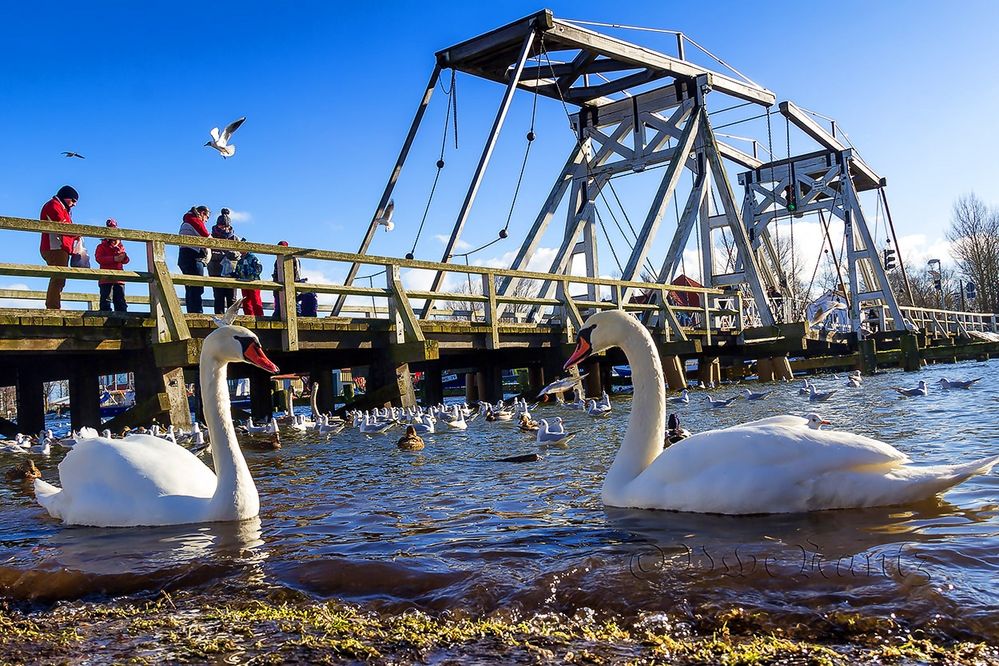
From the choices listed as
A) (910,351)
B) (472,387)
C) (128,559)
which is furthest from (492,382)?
(128,559)

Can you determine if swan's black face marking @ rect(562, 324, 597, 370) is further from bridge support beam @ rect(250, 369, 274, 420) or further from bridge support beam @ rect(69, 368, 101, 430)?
bridge support beam @ rect(250, 369, 274, 420)

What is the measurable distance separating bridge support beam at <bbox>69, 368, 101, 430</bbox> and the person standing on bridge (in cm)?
169

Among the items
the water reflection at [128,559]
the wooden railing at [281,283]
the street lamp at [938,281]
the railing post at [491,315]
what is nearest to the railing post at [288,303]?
the wooden railing at [281,283]

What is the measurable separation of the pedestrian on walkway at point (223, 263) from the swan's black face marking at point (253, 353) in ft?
22.7

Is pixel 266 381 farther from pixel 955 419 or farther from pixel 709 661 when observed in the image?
pixel 709 661

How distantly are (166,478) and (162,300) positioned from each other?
4.74 m

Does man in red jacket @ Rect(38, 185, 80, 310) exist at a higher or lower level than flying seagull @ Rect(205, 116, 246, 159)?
lower

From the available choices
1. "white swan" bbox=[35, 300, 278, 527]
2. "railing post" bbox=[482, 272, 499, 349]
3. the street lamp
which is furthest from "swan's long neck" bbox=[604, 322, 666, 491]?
the street lamp

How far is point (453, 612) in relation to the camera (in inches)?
113

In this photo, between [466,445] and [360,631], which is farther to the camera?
[466,445]

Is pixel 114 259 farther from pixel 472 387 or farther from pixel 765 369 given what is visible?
pixel 765 369

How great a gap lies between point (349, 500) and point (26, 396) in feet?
33.8

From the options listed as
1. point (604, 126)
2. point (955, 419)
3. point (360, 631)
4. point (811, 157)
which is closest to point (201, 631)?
point (360, 631)

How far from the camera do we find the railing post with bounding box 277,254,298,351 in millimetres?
10711
